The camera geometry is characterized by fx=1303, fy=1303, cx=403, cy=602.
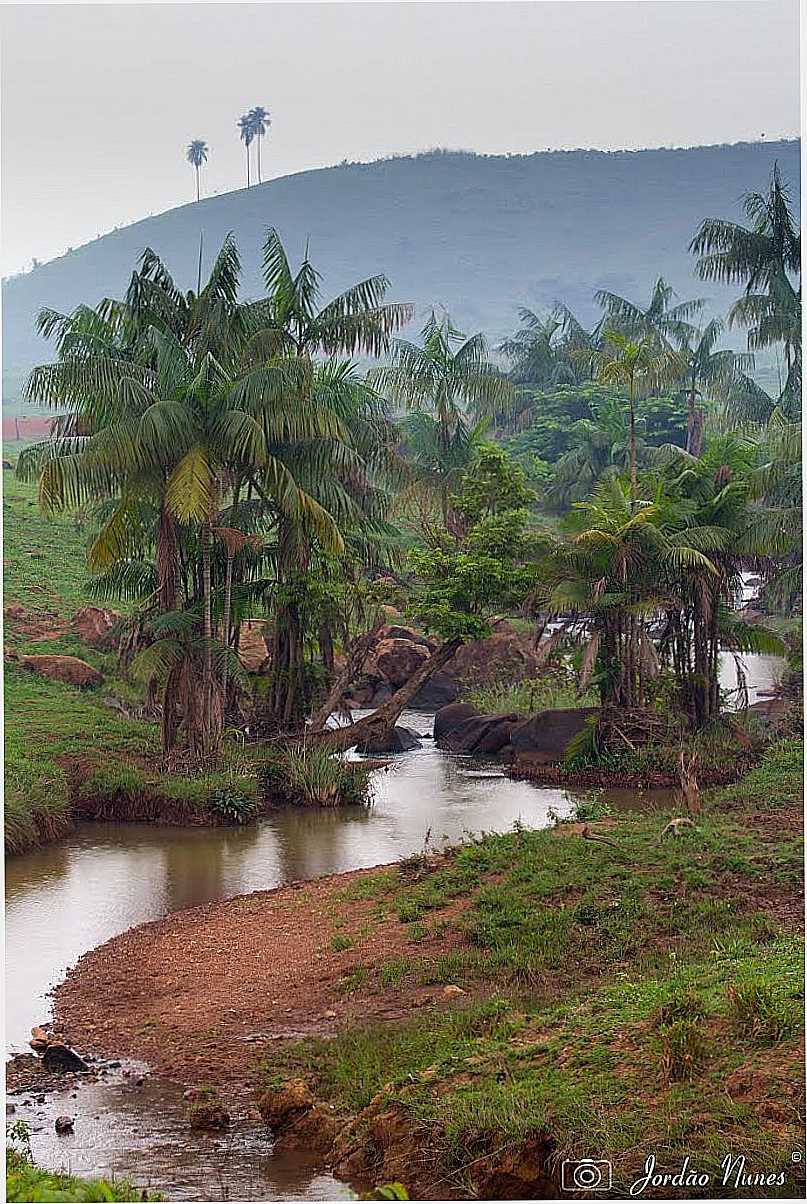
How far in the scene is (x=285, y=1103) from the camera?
529 centimetres

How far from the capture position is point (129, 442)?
11.1 meters

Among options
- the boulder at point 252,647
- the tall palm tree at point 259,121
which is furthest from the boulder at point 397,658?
the tall palm tree at point 259,121

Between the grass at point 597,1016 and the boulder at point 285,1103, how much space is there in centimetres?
12

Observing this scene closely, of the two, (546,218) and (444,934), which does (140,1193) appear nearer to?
(444,934)

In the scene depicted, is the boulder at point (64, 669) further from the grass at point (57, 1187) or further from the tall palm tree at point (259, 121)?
the grass at point (57, 1187)

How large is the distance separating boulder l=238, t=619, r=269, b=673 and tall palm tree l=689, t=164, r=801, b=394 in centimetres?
701

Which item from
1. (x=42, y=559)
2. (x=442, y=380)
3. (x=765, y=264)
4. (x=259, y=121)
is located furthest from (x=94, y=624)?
(x=765, y=264)

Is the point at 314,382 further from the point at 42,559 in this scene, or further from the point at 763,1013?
the point at 763,1013

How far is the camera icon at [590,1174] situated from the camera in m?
4.55

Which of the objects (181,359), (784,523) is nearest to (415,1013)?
→ (181,359)

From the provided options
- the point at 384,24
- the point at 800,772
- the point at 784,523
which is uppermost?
the point at 384,24

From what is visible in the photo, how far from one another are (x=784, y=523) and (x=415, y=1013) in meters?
7.97

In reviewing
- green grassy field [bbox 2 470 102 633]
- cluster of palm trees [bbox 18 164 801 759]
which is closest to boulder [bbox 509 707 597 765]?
cluster of palm trees [bbox 18 164 801 759]

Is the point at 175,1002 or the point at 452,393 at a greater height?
the point at 452,393
